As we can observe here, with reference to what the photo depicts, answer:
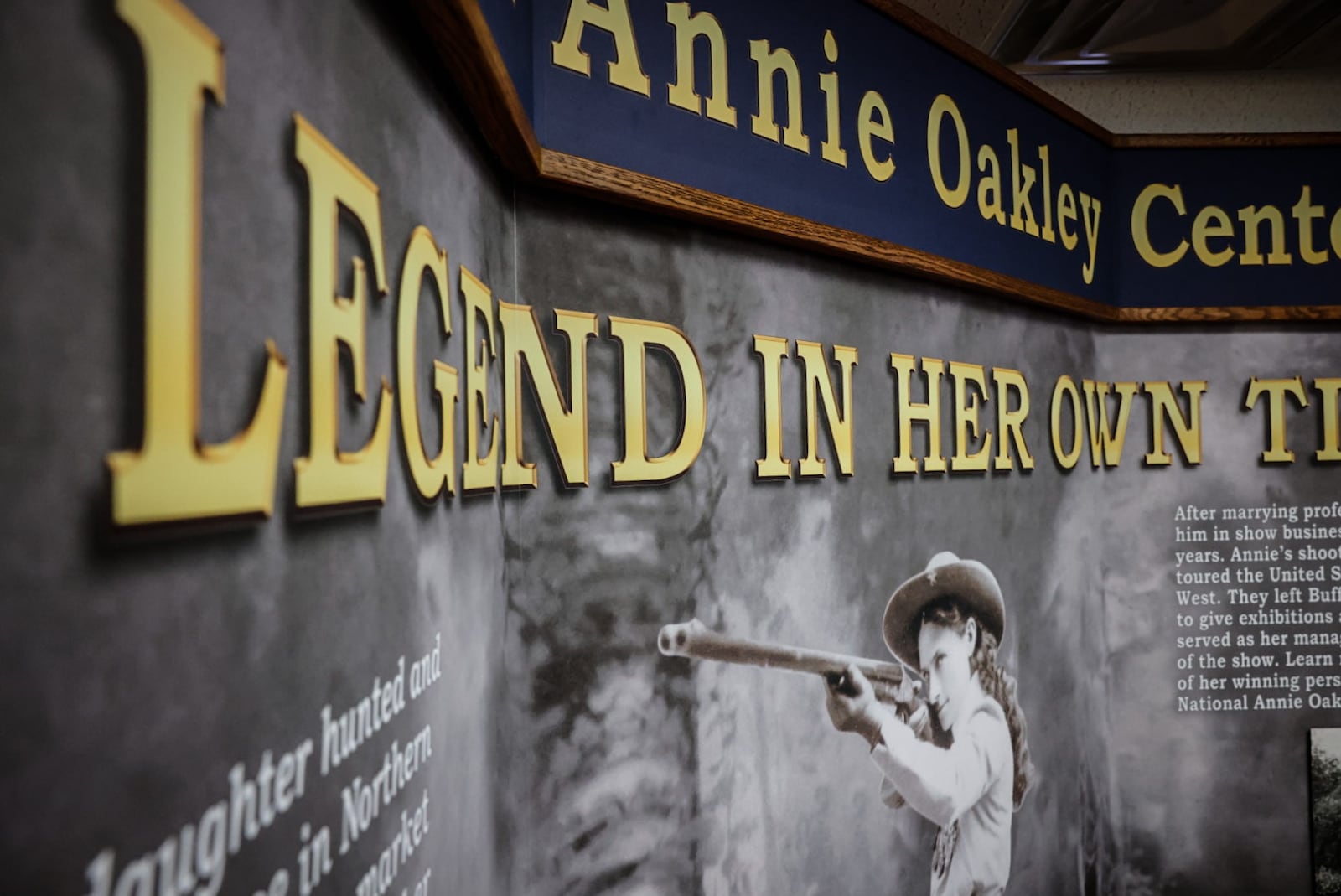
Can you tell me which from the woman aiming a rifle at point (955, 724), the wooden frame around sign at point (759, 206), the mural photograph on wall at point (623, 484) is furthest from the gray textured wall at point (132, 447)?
the woman aiming a rifle at point (955, 724)

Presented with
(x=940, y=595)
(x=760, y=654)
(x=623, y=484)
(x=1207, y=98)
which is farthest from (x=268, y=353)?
(x=1207, y=98)

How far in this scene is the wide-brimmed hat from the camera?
71.4 inches

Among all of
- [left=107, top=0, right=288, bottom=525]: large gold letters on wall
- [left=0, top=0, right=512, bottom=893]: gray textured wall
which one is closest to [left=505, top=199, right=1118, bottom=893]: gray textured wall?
[left=0, top=0, right=512, bottom=893]: gray textured wall

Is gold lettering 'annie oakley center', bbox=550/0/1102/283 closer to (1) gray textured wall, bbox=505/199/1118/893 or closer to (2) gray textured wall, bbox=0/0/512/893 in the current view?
(1) gray textured wall, bbox=505/199/1118/893

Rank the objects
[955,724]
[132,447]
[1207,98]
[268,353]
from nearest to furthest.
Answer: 1. [132,447]
2. [268,353]
3. [955,724]
4. [1207,98]

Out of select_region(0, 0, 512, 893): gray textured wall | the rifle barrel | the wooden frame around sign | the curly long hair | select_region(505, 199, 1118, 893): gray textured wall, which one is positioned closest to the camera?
select_region(0, 0, 512, 893): gray textured wall

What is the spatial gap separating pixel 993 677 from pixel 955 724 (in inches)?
8.0

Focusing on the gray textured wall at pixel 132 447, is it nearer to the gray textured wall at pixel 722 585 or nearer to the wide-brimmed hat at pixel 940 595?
the gray textured wall at pixel 722 585

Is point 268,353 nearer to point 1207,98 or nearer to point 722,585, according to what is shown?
point 722,585

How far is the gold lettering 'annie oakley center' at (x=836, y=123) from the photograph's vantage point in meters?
1.29

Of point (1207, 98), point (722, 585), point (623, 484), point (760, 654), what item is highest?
point (1207, 98)

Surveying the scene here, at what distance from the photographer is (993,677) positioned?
6.77 feet

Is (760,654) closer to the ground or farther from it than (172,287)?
closer to the ground

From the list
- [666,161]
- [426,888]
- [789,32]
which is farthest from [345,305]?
[789,32]
